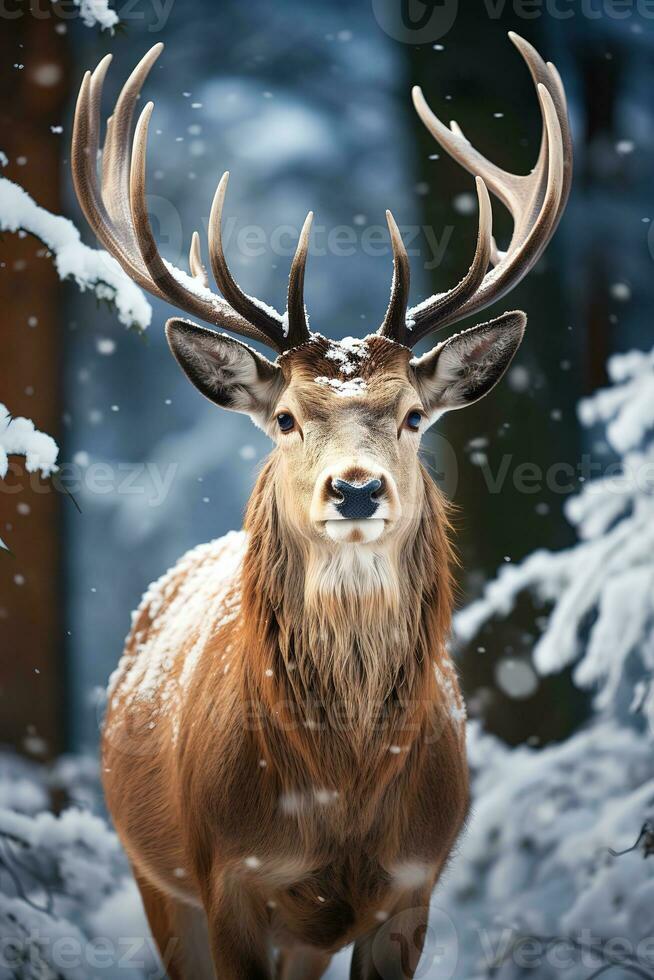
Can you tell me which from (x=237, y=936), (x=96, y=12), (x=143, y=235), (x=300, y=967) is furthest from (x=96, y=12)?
(x=300, y=967)

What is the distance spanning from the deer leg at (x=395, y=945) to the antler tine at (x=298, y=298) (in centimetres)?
141

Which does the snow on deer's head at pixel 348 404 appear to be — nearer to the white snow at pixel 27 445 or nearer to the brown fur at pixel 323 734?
the brown fur at pixel 323 734

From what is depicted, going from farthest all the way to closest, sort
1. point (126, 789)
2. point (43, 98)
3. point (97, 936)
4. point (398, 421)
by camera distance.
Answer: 1. point (43, 98)
2. point (97, 936)
3. point (126, 789)
4. point (398, 421)

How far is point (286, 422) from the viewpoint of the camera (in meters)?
2.33

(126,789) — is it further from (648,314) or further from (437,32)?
(437,32)

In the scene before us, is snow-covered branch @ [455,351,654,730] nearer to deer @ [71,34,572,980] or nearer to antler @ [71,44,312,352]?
deer @ [71,34,572,980]

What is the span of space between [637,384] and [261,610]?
1.95 metres

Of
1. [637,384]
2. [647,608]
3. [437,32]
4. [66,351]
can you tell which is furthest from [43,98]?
[647,608]

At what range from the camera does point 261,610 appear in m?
2.36

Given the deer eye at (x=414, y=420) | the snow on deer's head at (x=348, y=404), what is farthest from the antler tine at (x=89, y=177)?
the deer eye at (x=414, y=420)

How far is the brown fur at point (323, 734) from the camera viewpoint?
7.43 ft

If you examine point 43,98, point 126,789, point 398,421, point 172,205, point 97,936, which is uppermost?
point 43,98

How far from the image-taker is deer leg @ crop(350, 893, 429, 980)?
246cm

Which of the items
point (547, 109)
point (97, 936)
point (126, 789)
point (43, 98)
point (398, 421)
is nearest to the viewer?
point (398, 421)
